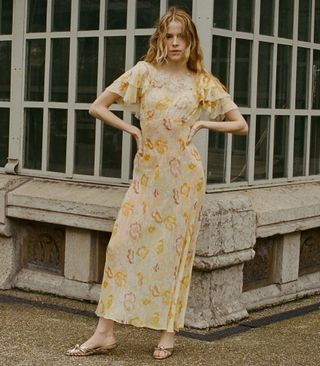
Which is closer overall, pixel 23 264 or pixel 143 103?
pixel 143 103

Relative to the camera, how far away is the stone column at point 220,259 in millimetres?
6945

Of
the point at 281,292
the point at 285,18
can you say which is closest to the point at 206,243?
the point at 281,292

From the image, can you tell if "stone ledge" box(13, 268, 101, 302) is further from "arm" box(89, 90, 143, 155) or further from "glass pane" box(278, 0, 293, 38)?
"glass pane" box(278, 0, 293, 38)

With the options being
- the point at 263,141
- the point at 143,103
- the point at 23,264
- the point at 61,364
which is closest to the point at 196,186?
the point at 143,103

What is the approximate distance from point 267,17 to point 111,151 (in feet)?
4.65

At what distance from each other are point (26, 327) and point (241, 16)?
248cm

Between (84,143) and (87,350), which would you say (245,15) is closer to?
(84,143)

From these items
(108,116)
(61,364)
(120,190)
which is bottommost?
(61,364)

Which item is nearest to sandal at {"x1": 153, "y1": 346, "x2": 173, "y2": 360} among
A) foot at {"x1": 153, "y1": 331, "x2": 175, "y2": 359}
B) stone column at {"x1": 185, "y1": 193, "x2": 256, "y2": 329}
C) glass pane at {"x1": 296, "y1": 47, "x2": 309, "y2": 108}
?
foot at {"x1": 153, "y1": 331, "x2": 175, "y2": 359}

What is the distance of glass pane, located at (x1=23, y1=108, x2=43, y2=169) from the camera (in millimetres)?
8008

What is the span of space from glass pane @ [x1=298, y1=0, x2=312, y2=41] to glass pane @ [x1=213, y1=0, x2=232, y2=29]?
0.91 m

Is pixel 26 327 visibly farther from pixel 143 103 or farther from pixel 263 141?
pixel 263 141

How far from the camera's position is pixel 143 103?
619cm

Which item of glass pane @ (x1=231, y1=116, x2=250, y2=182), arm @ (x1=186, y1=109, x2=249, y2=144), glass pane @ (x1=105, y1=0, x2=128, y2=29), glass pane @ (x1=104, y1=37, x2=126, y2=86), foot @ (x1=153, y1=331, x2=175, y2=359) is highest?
glass pane @ (x1=105, y1=0, x2=128, y2=29)
